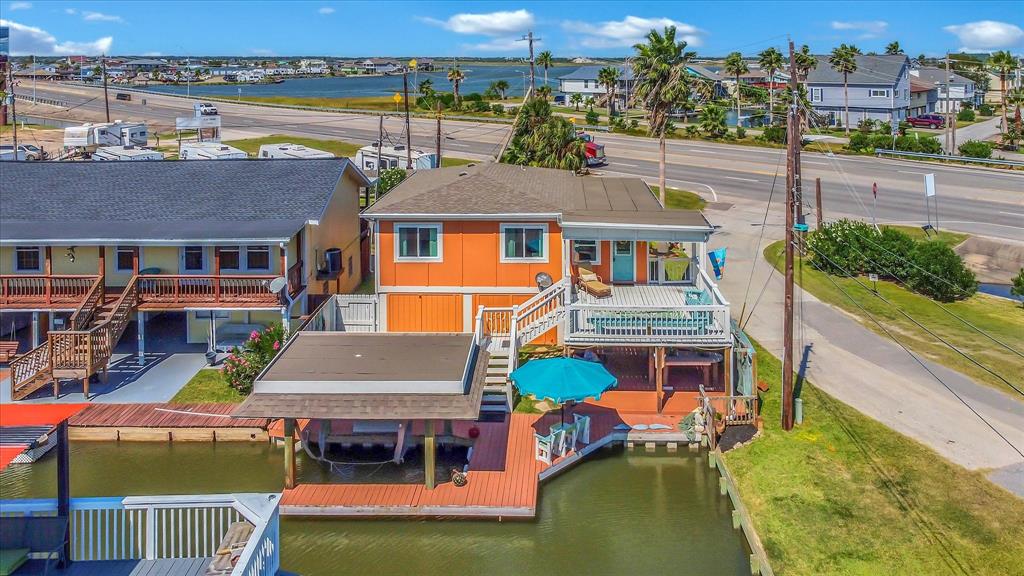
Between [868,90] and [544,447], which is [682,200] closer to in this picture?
[544,447]

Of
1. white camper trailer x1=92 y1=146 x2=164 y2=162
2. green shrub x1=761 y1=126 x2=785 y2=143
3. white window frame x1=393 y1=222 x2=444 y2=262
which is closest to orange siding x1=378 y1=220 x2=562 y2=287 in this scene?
white window frame x1=393 y1=222 x2=444 y2=262

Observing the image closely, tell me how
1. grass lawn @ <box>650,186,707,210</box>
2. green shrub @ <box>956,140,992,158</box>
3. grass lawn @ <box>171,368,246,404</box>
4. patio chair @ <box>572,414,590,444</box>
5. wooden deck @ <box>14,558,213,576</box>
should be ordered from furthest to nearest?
green shrub @ <box>956,140,992,158</box> < grass lawn @ <box>650,186,707,210</box> < grass lawn @ <box>171,368,246,404</box> < patio chair @ <box>572,414,590,444</box> < wooden deck @ <box>14,558,213,576</box>

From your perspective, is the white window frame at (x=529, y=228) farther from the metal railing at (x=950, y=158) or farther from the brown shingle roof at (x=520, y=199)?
the metal railing at (x=950, y=158)

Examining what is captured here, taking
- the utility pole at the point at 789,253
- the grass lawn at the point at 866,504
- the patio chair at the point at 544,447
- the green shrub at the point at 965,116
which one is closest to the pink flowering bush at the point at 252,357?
the patio chair at the point at 544,447

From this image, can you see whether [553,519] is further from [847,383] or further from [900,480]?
[847,383]

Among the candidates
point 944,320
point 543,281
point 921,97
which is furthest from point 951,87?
point 543,281

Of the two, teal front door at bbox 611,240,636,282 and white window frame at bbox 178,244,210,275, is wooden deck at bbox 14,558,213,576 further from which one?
teal front door at bbox 611,240,636,282
